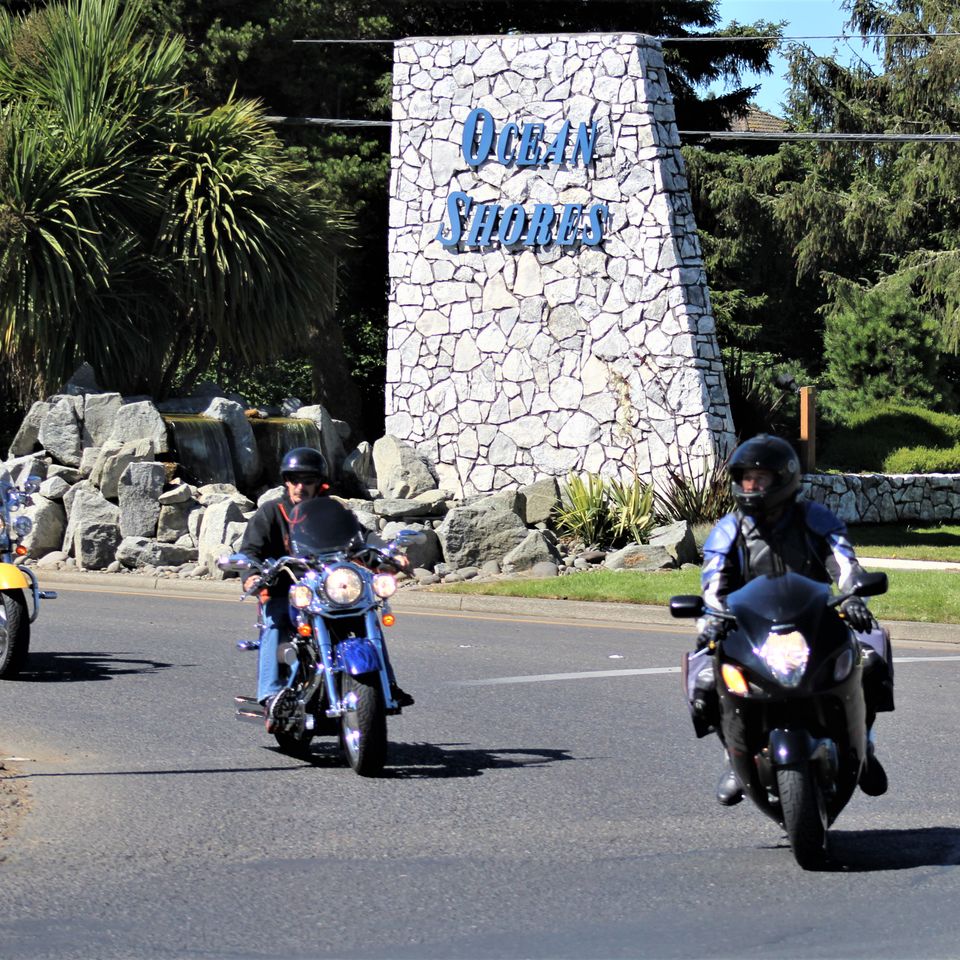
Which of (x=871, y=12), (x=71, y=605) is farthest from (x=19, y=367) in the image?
(x=871, y=12)

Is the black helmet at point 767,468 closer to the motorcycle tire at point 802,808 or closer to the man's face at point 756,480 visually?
the man's face at point 756,480

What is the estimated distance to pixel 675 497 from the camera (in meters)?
20.6

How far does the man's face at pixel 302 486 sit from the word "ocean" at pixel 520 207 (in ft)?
46.7

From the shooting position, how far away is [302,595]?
7742 mm

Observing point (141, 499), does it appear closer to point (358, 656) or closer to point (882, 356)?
point (358, 656)

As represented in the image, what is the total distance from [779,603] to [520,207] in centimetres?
1730

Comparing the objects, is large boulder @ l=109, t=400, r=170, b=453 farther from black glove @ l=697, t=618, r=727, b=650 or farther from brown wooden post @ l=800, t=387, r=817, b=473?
black glove @ l=697, t=618, r=727, b=650

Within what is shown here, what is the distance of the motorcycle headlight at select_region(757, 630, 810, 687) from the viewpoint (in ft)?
19.2

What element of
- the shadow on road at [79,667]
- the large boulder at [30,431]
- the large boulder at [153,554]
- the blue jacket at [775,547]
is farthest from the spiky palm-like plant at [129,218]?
the blue jacket at [775,547]

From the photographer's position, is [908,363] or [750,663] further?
[908,363]

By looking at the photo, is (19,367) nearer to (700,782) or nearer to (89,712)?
(89,712)

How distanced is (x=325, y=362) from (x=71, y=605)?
17366 mm

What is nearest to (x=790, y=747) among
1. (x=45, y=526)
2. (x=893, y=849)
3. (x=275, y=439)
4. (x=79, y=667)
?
(x=893, y=849)

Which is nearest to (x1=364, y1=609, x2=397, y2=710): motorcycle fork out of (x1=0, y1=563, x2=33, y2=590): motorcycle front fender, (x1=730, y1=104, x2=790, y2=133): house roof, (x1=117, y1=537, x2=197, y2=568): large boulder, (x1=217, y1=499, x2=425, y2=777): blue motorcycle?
(x1=217, y1=499, x2=425, y2=777): blue motorcycle
